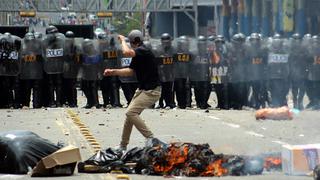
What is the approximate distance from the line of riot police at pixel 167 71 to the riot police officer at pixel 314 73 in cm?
5

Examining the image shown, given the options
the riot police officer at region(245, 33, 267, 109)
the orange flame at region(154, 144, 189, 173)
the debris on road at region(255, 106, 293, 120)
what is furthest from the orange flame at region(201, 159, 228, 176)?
the riot police officer at region(245, 33, 267, 109)

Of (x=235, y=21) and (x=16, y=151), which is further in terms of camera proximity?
(x=235, y=21)

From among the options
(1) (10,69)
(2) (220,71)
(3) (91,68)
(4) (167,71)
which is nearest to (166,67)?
(4) (167,71)

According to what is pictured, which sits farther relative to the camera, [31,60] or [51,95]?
[31,60]

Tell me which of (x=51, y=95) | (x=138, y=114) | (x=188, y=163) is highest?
(x=138, y=114)

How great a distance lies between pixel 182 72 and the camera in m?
21.4

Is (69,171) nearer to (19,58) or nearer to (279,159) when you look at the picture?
(279,159)

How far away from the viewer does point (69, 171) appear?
34.8 feet

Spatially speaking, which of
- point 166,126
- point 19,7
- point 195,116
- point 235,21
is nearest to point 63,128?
point 166,126

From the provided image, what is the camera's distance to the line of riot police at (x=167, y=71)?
69.4 feet

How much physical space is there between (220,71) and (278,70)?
4.92 feet

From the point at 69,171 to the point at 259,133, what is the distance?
18.3 ft

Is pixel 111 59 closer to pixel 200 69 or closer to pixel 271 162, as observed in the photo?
pixel 200 69

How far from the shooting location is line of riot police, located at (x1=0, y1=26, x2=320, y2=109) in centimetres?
2114
